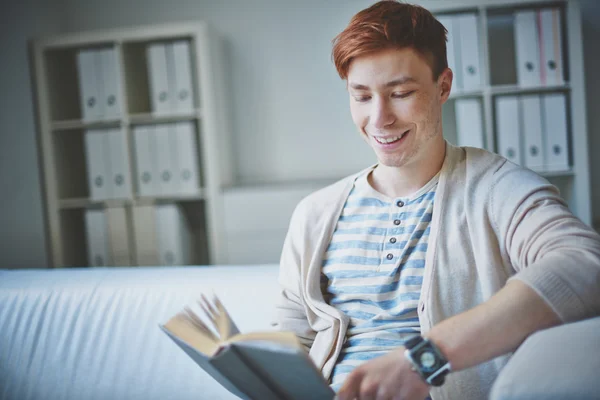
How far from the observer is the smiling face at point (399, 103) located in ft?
3.53

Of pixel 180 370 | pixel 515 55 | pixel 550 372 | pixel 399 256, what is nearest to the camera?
pixel 550 372

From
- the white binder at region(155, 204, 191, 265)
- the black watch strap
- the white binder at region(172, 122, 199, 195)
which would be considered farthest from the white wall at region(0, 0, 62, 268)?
the black watch strap

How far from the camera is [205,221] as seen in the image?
3.46 meters

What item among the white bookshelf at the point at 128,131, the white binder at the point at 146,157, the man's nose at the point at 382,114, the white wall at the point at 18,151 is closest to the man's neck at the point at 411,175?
the man's nose at the point at 382,114

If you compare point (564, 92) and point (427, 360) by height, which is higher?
point (564, 92)

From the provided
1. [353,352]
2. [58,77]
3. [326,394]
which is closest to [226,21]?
[58,77]

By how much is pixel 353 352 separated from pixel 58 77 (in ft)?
9.06

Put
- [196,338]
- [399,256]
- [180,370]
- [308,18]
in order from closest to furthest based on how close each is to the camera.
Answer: [196,338]
[399,256]
[180,370]
[308,18]

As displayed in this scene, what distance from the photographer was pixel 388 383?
76cm

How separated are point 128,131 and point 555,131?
2.16 m

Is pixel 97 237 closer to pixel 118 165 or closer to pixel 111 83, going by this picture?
pixel 118 165

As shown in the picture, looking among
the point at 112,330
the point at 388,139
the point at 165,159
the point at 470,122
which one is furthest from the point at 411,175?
the point at 165,159

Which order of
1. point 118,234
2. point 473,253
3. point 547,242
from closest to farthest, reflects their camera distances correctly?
point 547,242, point 473,253, point 118,234

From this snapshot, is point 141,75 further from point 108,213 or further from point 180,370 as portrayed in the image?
point 180,370
